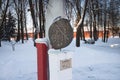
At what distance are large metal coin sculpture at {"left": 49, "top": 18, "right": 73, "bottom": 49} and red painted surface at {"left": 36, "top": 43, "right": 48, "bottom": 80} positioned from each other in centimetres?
42

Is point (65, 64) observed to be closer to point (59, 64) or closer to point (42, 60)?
point (59, 64)

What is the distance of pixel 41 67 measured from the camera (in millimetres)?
6137

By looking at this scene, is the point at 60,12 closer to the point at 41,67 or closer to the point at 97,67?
the point at 41,67

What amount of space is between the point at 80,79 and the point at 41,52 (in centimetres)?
266

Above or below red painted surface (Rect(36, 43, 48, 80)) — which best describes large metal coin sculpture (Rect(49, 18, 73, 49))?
above

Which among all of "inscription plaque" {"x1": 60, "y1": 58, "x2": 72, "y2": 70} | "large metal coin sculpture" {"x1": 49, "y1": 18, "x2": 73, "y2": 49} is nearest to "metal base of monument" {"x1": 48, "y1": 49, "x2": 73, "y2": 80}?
"inscription plaque" {"x1": 60, "y1": 58, "x2": 72, "y2": 70}

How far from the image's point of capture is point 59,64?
219 inches

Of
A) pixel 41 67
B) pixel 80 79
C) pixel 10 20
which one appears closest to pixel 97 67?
pixel 80 79

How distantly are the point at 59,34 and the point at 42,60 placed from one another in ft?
2.94

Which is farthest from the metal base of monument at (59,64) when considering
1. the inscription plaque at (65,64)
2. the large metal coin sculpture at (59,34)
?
the large metal coin sculpture at (59,34)

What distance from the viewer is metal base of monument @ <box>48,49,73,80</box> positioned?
5550mm

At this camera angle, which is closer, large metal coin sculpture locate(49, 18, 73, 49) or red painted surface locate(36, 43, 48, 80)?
large metal coin sculpture locate(49, 18, 73, 49)

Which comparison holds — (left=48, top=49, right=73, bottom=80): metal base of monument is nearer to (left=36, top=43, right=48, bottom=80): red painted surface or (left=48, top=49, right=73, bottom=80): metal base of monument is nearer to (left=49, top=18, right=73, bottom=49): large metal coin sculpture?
(left=49, top=18, right=73, bottom=49): large metal coin sculpture

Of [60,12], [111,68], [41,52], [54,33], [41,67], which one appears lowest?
[111,68]
